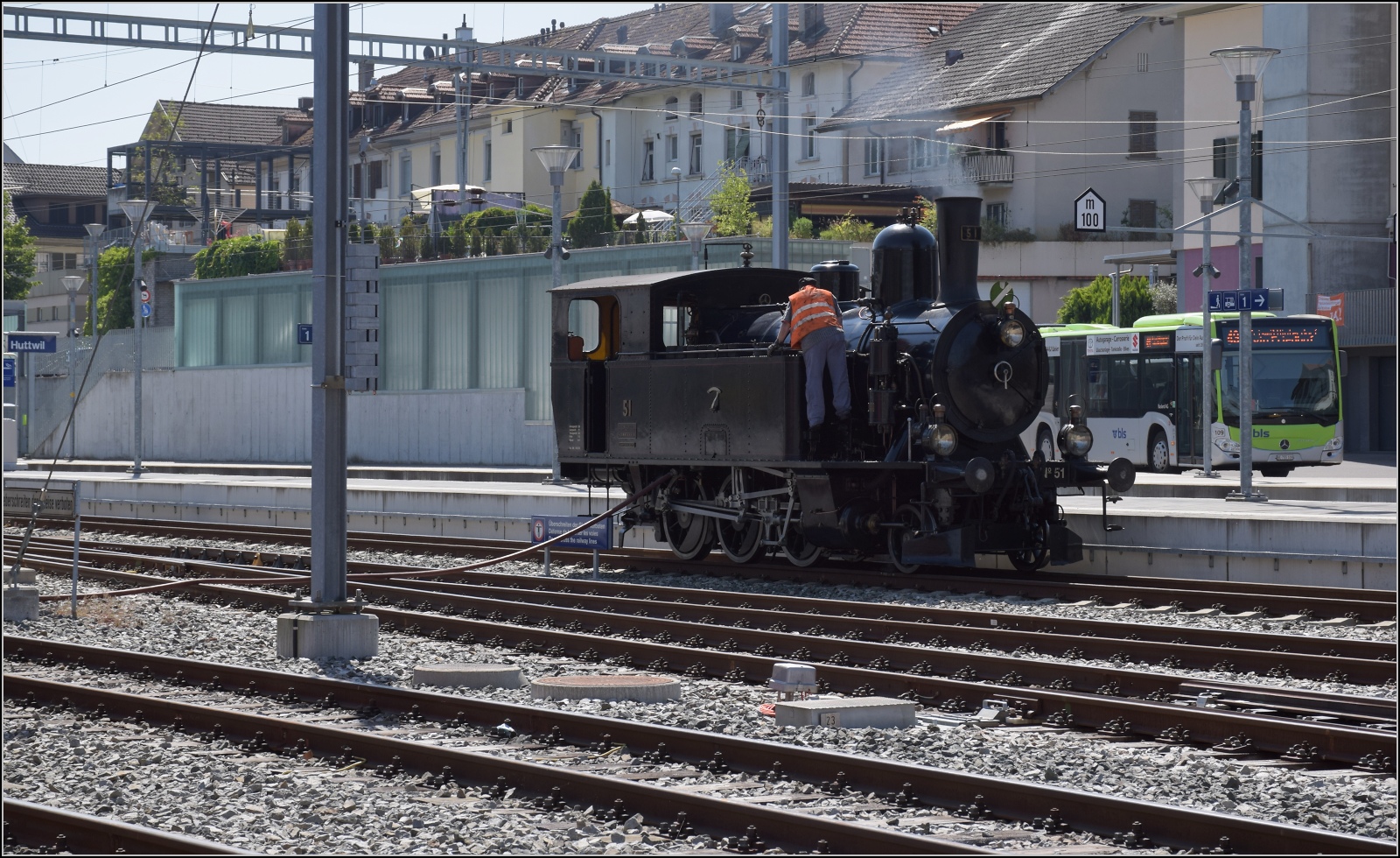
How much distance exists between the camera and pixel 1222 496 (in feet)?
77.3

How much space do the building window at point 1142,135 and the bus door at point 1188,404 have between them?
23.8 metres

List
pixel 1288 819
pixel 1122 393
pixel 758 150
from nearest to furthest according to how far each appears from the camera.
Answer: pixel 1288 819
pixel 1122 393
pixel 758 150

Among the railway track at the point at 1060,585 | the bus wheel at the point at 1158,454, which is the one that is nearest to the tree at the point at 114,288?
the bus wheel at the point at 1158,454

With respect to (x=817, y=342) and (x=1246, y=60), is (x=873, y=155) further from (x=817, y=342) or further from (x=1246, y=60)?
(x=817, y=342)

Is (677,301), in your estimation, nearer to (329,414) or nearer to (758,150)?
(329,414)

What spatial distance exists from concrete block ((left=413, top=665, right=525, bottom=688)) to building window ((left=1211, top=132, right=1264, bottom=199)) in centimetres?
3473

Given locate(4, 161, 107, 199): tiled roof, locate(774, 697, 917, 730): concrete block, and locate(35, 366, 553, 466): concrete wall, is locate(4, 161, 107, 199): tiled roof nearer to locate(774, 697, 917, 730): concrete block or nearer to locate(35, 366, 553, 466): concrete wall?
locate(35, 366, 553, 466): concrete wall

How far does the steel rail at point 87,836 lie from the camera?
612 centimetres

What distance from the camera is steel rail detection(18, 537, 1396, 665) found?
11211mm

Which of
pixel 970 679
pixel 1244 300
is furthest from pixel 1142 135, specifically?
pixel 970 679

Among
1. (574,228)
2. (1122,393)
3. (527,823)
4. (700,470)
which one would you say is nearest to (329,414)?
(527,823)

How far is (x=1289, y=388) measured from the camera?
2941cm

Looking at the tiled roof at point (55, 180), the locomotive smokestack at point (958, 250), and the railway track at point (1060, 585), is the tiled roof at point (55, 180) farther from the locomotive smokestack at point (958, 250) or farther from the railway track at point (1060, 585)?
the locomotive smokestack at point (958, 250)

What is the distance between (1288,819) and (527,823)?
3.16m
